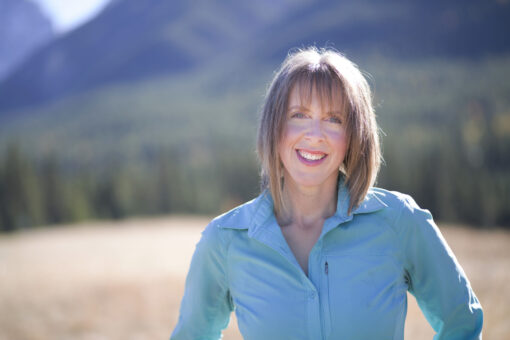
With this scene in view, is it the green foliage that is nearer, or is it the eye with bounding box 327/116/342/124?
the eye with bounding box 327/116/342/124

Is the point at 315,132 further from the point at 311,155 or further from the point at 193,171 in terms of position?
the point at 193,171

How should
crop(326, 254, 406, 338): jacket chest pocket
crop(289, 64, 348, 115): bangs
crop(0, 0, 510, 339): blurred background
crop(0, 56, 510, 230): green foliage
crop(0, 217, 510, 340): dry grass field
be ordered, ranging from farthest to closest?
crop(0, 56, 510, 230): green foliage, crop(0, 0, 510, 339): blurred background, crop(0, 217, 510, 340): dry grass field, crop(289, 64, 348, 115): bangs, crop(326, 254, 406, 338): jacket chest pocket

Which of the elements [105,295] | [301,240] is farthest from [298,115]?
[105,295]

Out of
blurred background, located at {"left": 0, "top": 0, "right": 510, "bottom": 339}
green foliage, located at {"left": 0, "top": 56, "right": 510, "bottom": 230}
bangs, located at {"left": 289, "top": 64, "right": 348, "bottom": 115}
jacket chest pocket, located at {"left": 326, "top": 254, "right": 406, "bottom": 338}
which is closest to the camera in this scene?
jacket chest pocket, located at {"left": 326, "top": 254, "right": 406, "bottom": 338}

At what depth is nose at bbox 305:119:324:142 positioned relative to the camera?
2266 mm

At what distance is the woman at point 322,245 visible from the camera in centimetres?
213

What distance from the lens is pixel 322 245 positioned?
222 cm

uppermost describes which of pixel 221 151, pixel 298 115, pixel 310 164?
pixel 298 115

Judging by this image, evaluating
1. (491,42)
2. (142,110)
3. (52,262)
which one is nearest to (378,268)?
(52,262)

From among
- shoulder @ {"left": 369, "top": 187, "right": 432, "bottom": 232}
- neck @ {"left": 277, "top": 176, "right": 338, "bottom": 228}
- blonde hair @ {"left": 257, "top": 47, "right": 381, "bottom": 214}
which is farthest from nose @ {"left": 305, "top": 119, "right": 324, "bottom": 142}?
shoulder @ {"left": 369, "top": 187, "right": 432, "bottom": 232}

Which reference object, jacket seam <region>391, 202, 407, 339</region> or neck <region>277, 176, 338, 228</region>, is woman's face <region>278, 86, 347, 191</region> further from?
jacket seam <region>391, 202, 407, 339</region>

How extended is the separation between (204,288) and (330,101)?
45.0 inches

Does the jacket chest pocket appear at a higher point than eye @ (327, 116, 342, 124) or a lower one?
lower

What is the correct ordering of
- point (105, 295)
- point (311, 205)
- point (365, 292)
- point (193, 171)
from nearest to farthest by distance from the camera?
1. point (365, 292)
2. point (311, 205)
3. point (105, 295)
4. point (193, 171)
